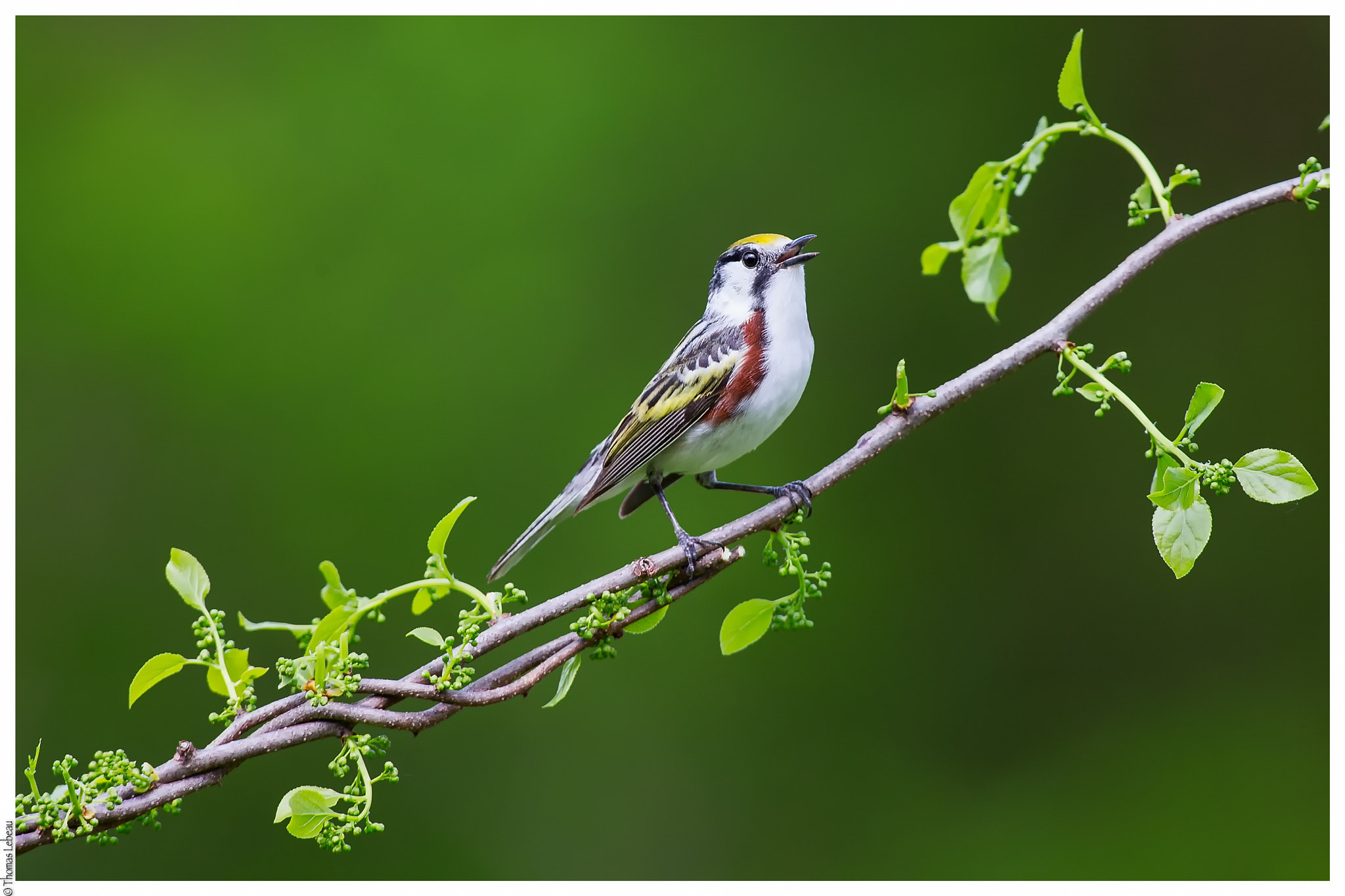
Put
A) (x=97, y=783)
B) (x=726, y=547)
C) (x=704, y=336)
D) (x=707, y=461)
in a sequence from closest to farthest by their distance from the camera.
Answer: (x=97, y=783), (x=726, y=547), (x=707, y=461), (x=704, y=336)

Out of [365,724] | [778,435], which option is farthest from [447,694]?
[778,435]

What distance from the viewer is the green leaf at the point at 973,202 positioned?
151 cm

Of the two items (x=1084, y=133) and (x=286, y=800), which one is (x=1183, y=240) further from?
(x=286, y=800)

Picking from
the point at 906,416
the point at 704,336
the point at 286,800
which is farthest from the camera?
the point at 704,336

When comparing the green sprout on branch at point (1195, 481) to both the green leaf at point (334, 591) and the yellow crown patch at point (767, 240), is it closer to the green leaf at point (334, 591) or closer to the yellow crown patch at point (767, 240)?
the green leaf at point (334, 591)

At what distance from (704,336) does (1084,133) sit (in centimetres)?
115

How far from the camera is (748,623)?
4.99 ft

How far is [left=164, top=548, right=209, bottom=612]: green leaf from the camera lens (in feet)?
4.49

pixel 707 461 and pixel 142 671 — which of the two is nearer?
pixel 142 671

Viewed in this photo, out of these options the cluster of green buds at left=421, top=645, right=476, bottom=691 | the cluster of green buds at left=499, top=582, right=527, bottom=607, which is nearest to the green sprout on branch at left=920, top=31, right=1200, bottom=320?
the cluster of green buds at left=499, top=582, right=527, bottom=607

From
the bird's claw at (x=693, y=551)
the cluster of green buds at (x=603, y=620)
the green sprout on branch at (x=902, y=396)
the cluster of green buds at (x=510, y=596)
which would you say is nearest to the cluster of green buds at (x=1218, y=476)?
the green sprout on branch at (x=902, y=396)

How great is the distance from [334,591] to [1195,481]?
1.15 m

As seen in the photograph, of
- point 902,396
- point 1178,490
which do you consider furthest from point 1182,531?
point 902,396

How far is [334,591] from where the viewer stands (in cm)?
150
